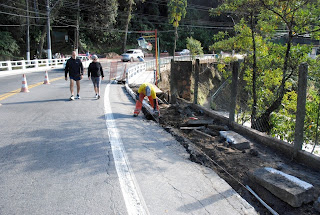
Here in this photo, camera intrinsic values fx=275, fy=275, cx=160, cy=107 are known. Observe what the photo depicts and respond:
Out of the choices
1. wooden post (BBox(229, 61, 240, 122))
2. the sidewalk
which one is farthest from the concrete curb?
the sidewalk

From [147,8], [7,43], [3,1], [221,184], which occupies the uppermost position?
[147,8]

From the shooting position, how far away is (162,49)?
64062mm

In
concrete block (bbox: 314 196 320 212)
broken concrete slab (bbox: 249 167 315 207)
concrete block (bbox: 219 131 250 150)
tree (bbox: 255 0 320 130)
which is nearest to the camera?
concrete block (bbox: 314 196 320 212)

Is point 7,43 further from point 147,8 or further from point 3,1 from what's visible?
point 147,8

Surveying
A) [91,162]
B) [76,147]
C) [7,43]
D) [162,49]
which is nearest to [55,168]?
[91,162]

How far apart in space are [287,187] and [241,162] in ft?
4.55

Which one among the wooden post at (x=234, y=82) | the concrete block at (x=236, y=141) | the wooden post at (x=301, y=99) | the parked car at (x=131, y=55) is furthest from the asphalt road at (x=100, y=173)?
the parked car at (x=131, y=55)

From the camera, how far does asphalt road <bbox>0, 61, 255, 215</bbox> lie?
3.35m

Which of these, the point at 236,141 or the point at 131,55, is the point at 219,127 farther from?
the point at 131,55

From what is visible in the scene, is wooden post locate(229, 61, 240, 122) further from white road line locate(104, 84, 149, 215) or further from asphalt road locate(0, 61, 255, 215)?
white road line locate(104, 84, 149, 215)

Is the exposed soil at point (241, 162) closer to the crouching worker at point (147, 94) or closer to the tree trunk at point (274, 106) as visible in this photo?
the crouching worker at point (147, 94)

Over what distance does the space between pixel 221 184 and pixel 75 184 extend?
2.12 meters

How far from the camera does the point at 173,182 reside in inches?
159

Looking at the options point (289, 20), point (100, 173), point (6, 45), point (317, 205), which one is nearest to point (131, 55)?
point (6, 45)
